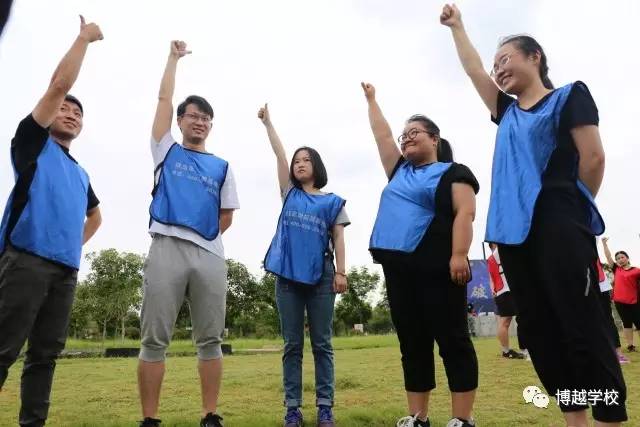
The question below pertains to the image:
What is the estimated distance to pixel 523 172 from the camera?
8.27ft

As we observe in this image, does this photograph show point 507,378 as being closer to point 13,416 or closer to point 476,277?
point 13,416

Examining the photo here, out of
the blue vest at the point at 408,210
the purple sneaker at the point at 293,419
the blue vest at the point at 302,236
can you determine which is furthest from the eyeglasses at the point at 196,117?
the purple sneaker at the point at 293,419

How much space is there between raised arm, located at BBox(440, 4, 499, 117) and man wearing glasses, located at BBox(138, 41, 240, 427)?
1876 mm

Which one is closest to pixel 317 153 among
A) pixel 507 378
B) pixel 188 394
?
pixel 188 394

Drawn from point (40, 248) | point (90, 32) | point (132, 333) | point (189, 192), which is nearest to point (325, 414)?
point (189, 192)

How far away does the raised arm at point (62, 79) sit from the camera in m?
2.97

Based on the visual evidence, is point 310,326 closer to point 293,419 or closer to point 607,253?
point 293,419

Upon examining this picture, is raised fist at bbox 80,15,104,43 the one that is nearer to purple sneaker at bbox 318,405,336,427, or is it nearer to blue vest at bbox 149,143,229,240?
blue vest at bbox 149,143,229,240

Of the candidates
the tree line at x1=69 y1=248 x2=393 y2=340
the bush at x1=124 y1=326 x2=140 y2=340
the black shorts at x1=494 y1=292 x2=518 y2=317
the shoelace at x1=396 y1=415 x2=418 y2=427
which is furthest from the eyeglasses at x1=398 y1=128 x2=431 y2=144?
the bush at x1=124 y1=326 x2=140 y2=340

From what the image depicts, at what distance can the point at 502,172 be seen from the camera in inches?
105

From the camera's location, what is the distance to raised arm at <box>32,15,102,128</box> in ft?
9.74

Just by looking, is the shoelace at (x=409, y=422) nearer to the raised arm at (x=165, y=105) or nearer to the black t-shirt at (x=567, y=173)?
the black t-shirt at (x=567, y=173)

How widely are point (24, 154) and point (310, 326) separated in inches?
87.7

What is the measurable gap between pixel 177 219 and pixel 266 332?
5255cm
